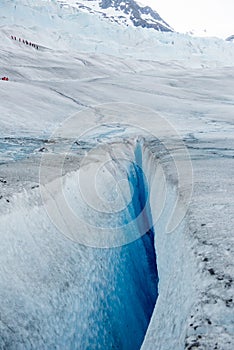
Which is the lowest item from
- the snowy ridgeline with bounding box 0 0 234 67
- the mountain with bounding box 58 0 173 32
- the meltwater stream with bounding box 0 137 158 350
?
the meltwater stream with bounding box 0 137 158 350

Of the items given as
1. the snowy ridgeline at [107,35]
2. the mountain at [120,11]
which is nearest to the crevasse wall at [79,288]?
the snowy ridgeline at [107,35]

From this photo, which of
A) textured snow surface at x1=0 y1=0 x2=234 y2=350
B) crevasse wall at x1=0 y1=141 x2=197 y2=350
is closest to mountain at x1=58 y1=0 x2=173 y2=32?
textured snow surface at x1=0 y1=0 x2=234 y2=350

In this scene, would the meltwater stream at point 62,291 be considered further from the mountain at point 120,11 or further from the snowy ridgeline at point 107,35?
the mountain at point 120,11

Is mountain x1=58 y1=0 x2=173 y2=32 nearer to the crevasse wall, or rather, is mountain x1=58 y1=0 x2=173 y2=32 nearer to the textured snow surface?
the textured snow surface

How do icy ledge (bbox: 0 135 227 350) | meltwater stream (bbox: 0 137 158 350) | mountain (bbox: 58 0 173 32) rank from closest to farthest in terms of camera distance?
icy ledge (bbox: 0 135 227 350)
meltwater stream (bbox: 0 137 158 350)
mountain (bbox: 58 0 173 32)

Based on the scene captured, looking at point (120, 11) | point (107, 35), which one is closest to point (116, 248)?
point (107, 35)

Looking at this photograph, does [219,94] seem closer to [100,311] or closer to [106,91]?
[106,91]
